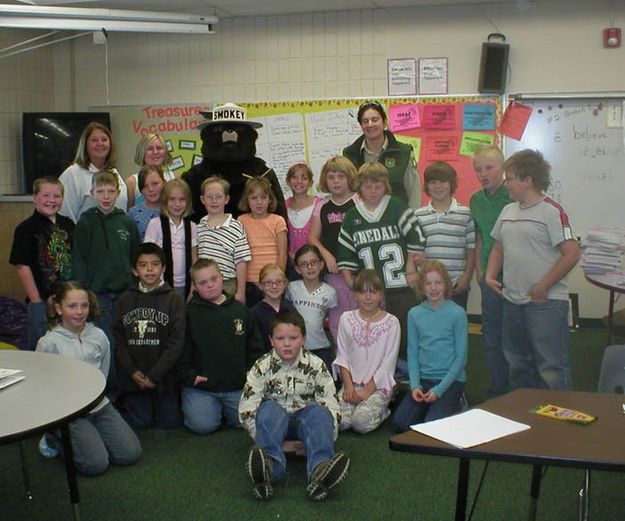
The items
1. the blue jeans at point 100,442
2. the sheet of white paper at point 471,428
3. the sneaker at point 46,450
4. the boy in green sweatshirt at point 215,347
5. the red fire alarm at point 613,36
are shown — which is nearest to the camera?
the sheet of white paper at point 471,428

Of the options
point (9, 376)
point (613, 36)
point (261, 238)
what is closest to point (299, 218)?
point (261, 238)

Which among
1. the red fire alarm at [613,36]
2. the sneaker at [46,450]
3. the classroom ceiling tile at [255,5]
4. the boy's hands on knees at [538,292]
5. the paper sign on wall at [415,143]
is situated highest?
the classroom ceiling tile at [255,5]

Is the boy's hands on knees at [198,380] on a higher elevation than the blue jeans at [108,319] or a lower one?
lower

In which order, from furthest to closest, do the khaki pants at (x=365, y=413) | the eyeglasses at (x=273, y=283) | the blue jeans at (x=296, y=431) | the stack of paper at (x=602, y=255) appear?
the stack of paper at (x=602, y=255)
the eyeglasses at (x=273, y=283)
the khaki pants at (x=365, y=413)
the blue jeans at (x=296, y=431)

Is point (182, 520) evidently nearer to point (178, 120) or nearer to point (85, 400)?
point (85, 400)

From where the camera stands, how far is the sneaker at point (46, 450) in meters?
3.23

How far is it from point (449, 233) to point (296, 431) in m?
1.34

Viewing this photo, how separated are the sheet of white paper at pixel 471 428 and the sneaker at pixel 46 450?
6.64 ft

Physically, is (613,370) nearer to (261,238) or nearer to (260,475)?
(260,475)

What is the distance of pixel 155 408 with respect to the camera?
12.0 ft

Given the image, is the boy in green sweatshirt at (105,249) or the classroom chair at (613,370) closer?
the classroom chair at (613,370)

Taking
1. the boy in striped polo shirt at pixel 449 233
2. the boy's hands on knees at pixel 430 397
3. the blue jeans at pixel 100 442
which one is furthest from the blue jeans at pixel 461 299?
the blue jeans at pixel 100 442

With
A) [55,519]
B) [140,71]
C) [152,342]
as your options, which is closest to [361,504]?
[55,519]

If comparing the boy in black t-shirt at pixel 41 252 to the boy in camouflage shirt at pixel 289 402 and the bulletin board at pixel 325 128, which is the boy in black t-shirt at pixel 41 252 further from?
the bulletin board at pixel 325 128
